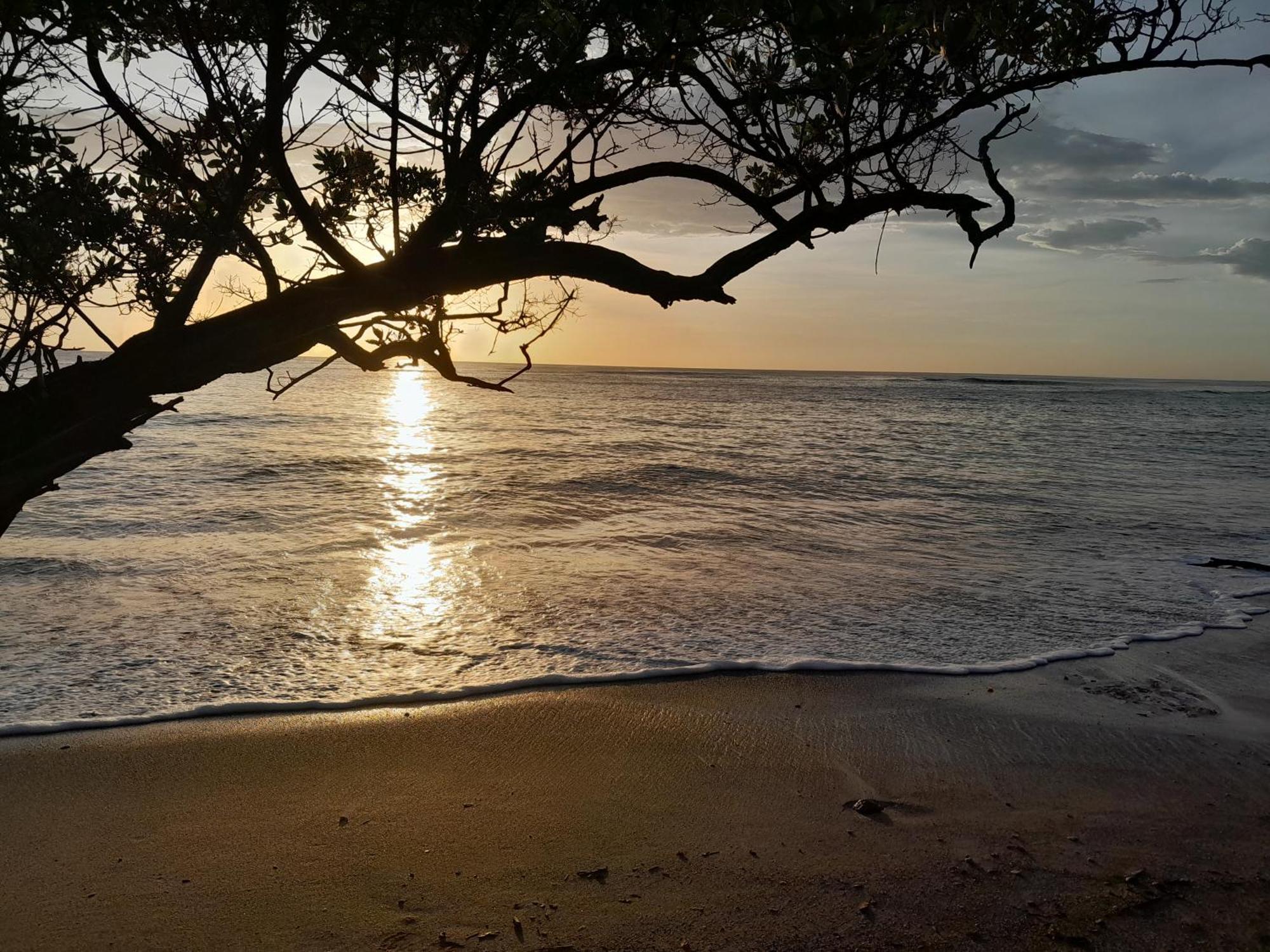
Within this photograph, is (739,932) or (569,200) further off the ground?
(569,200)

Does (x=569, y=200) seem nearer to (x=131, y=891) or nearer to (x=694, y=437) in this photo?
(x=131, y=891)

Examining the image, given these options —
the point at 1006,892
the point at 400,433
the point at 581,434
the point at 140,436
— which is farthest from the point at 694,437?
the point at 1006,892

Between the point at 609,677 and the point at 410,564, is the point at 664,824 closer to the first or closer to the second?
the point at 609,677

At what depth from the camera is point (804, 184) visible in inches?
145

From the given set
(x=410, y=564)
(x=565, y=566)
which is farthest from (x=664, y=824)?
(x=410, y=564)

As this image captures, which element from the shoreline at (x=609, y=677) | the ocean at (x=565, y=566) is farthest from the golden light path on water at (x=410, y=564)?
the shoreline at (x=609, y=677)

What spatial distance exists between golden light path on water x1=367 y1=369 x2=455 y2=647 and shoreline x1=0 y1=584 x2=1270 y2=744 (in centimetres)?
146

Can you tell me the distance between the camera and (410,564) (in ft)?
37.8

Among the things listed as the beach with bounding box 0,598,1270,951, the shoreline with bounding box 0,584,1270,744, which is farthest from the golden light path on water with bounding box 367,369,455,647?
the beach with bounding box 0,598,1270,951

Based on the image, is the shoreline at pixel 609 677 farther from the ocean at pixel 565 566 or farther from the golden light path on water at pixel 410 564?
the golden light path on water at pixel 410 564

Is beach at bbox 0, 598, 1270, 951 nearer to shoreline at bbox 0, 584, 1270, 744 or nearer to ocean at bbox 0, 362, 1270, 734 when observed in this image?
shoreline at bbox 0, 584, 1270, 744

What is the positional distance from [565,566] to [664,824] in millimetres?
6684

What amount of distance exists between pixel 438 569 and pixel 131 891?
7080mm

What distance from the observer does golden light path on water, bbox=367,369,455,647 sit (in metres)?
8.77
